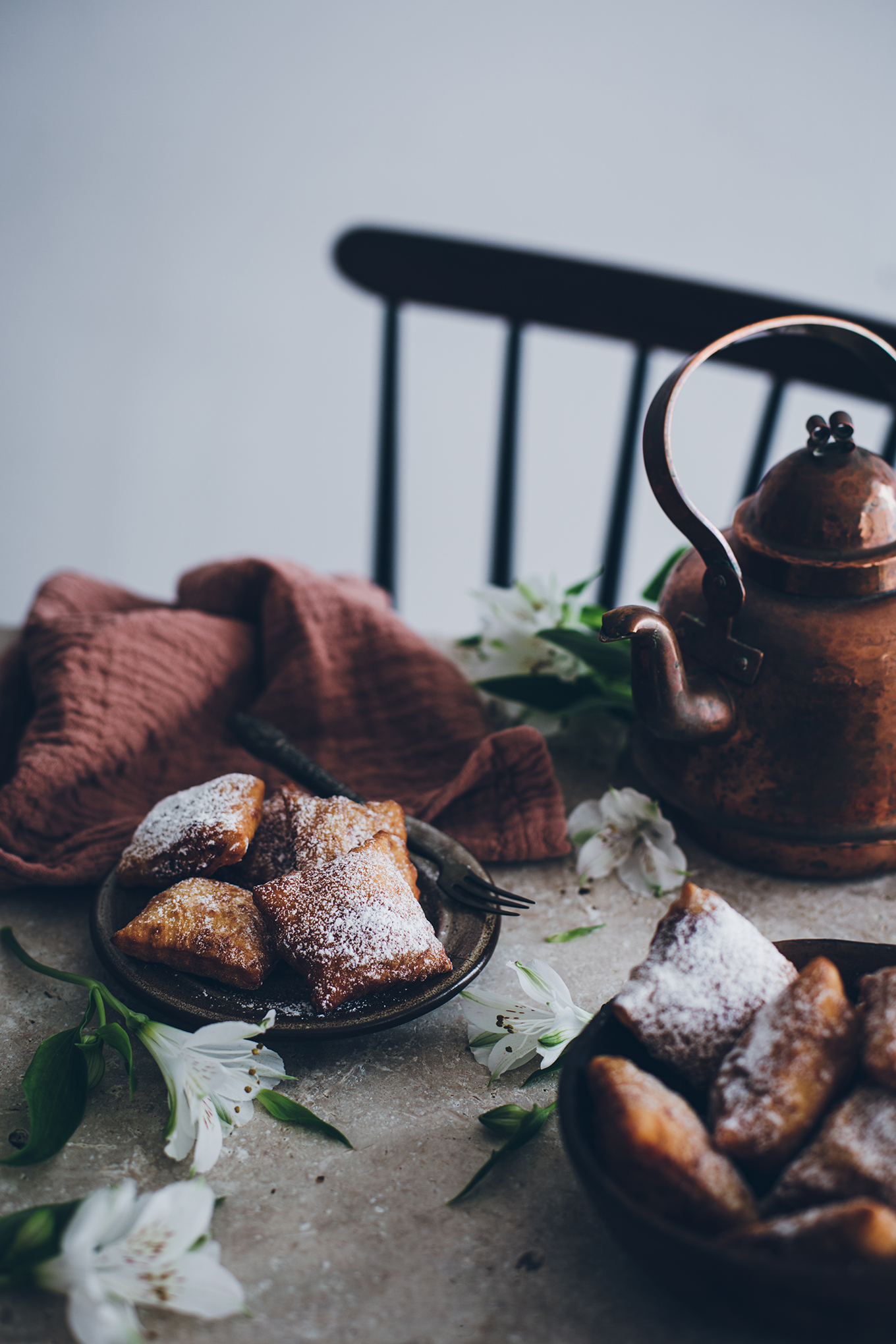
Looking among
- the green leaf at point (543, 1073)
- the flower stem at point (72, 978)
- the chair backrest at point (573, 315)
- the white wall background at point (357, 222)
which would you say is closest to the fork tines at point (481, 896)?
the green leaf at point (543, 1073)

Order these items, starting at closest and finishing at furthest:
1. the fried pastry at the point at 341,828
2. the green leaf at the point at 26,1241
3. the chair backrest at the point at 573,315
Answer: the green leaf at the point at 26,1241
the fried pastry at the point at 341,828
the chair backrest at the point at 573,315

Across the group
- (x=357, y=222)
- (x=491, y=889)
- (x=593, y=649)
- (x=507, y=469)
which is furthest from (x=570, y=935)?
(x=357, y=222)

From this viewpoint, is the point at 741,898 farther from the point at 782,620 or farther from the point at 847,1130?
the point at 847,1130

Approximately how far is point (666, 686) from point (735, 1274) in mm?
396

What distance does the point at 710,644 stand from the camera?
2.42 feet

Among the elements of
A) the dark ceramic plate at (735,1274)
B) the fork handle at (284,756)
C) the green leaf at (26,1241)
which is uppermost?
the dark ceramic plate at (735,1274)

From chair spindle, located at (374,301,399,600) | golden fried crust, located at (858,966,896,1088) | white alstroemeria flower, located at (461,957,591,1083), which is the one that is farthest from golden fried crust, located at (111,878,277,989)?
chair spindle, located at (374,301,399,600)

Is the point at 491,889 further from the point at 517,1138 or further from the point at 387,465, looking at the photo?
the point at 387,465

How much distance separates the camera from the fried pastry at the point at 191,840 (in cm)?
68

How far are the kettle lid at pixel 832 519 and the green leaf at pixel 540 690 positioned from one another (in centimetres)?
28

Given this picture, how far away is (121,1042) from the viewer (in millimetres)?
588

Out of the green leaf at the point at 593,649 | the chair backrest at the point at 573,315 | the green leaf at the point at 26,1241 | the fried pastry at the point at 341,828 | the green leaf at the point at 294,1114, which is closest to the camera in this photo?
the green leaf at the point at 26,1241

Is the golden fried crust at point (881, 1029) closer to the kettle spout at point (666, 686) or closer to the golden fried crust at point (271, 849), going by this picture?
the kettle spout at point (666, 686)

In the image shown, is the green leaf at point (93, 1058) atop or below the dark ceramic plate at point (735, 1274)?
below
